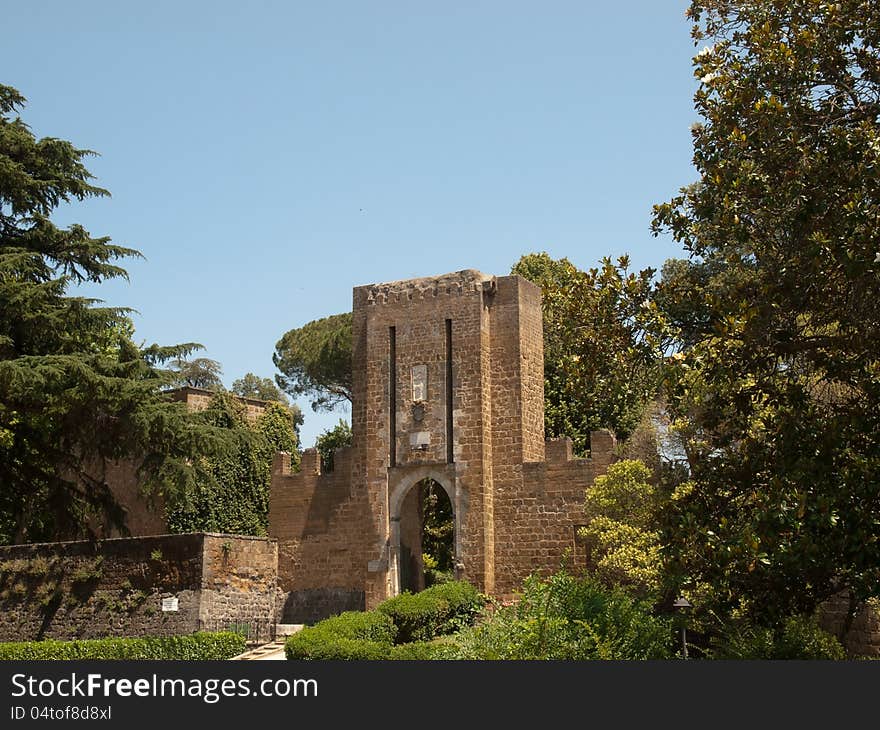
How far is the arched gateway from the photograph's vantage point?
24422 millimetres

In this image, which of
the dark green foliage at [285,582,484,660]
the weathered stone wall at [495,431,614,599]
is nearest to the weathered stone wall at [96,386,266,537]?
the weathered stone wall at [495,431,614,599]

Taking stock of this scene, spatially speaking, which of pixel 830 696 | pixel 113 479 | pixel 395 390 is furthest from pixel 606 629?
pixel 113 479

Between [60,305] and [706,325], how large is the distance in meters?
14.4

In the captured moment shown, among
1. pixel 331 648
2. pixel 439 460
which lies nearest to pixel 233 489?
pixel 439 460

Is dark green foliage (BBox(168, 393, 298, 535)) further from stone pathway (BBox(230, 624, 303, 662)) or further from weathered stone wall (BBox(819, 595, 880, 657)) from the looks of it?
weathered stone wall (BBox(819, 595, 880, 657))

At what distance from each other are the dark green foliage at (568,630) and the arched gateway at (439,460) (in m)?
7.97

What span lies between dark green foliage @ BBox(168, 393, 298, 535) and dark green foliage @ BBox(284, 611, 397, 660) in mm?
11336

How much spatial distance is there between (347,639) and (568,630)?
5.46m

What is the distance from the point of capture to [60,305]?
22.4 metres

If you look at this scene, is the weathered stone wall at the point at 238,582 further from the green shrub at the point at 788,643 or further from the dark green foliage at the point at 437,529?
the green shrub at the point at 788,643

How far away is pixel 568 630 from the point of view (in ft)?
45.8

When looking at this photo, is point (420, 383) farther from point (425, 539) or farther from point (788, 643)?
point (788, 643)

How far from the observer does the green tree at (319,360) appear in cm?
4506

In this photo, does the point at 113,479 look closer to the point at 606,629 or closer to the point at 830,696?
the point at 606,629
